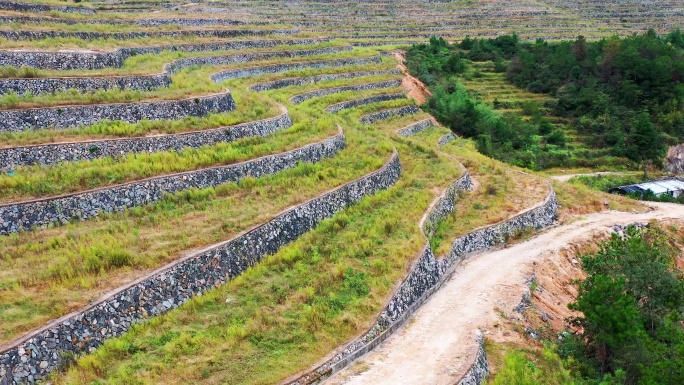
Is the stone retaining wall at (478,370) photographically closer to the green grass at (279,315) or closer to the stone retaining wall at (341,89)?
the green grass at (279,315)

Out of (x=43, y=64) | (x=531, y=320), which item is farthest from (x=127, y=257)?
(x=43, y=64)

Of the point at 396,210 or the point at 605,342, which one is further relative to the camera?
the point at 396,210

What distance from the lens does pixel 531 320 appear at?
1856 cm

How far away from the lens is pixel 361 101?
4244 centimetres

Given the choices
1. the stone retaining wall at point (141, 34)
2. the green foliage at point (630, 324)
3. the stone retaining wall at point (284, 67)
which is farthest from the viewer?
the stone retaining wall at point (284, 67)

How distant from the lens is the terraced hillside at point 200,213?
13.4m

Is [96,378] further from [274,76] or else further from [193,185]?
[274,76]

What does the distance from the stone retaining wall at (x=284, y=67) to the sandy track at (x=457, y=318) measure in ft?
70.8

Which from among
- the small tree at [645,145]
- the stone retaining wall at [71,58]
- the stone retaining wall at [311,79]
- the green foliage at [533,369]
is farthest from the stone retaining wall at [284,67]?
the green foliage at [533,369]

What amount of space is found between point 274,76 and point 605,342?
3028 centimetres

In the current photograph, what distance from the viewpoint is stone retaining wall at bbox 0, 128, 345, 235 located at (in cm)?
1672

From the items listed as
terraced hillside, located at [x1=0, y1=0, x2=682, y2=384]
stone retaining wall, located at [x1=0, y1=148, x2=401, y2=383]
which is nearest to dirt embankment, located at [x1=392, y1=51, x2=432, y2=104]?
terraced hillside, located at [x1=0, y1=0, x2=682, y2=384]

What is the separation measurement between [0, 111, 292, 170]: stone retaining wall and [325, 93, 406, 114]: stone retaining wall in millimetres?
12780

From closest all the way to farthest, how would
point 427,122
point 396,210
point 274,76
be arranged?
point 396,210 → point 274,76 → point 427,122
